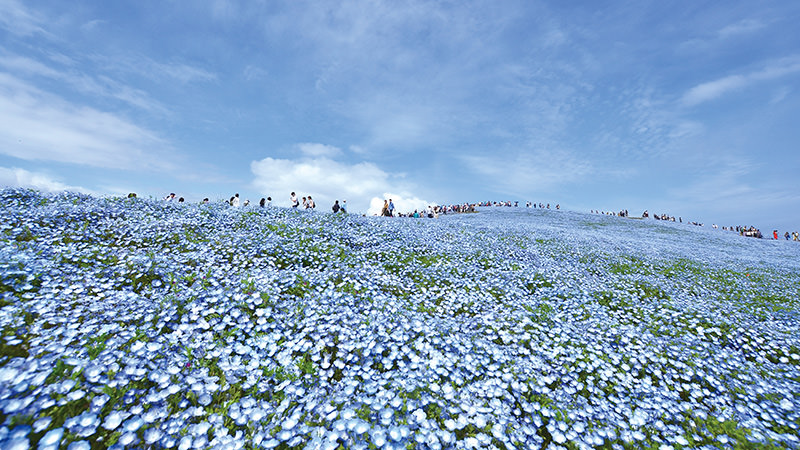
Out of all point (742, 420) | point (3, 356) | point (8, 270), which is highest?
point (8, 270)

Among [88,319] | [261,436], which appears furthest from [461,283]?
[88,319]

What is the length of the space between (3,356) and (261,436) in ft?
13.5

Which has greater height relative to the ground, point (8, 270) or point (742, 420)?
point (8, 270)

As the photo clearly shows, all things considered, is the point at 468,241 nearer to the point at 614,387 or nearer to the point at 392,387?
the point at 614,387

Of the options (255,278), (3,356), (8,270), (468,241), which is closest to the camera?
(3,356)

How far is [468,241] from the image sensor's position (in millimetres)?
18531

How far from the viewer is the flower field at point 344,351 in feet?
13.3

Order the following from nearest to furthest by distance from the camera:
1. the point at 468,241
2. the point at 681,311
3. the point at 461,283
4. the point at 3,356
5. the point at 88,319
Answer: the point at 3,356, the point at 88,319, the point at 681,311, the point at 461,283, the point at 468,241

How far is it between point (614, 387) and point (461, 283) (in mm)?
5659

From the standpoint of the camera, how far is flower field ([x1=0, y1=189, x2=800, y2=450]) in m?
4.05

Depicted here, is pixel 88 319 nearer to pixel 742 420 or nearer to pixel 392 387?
pixel 392 387

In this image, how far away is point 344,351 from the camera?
611 centimetres

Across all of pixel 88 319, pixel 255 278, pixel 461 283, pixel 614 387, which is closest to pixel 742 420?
pixel 614 387

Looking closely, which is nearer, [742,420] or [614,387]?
[742,420]
